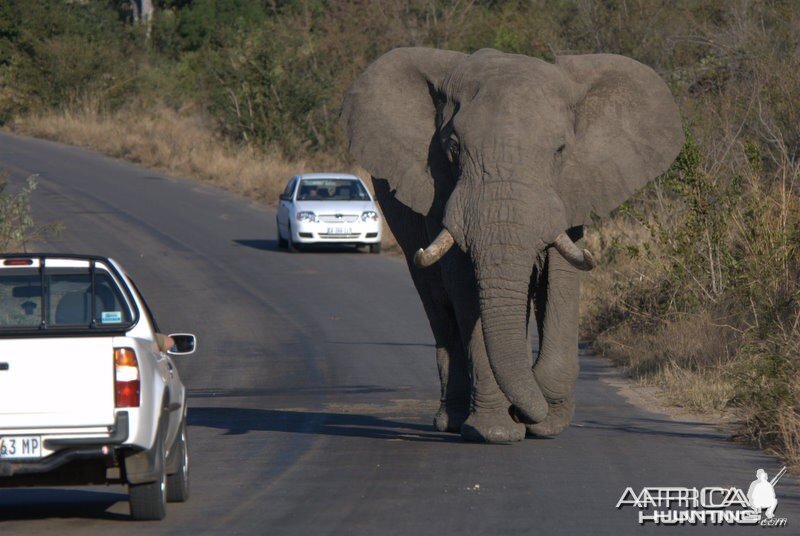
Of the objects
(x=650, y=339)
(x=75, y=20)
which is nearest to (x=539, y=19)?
(x=650, y=339)

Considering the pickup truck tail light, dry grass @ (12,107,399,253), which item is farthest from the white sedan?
the pickup truck tail light

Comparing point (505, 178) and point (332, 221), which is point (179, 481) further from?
point (332, 221)

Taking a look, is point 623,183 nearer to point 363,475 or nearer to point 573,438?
point 573,438

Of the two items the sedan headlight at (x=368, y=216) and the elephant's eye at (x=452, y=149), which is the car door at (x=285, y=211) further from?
the elephant's eye at (x=452, y=149)

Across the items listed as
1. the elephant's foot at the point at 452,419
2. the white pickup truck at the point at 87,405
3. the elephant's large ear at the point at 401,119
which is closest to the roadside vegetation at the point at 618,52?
the elephant's foot at the point at 452,419

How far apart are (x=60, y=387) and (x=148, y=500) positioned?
3.05 feet

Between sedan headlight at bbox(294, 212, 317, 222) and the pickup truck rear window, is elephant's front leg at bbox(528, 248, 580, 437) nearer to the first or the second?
the pickup truck rear window

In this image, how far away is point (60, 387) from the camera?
8.42 meters

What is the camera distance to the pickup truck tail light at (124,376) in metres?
8.45

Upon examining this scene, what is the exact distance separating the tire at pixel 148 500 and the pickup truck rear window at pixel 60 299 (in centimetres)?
92

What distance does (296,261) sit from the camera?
102 ft

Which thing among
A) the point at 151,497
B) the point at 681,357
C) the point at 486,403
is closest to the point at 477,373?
the point at 486,403

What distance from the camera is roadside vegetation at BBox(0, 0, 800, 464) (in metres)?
15.5

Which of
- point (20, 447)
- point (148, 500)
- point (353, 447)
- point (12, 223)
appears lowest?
point (12, 223)
